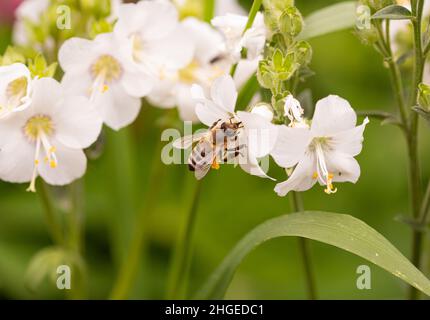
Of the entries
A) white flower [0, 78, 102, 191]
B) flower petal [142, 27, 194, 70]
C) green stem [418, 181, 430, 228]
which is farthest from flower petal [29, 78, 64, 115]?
green stem [418, 181, 430, 228]

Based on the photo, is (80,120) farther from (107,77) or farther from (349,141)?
(349,141)

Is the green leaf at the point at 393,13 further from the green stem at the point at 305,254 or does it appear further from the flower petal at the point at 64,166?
the flower petal at the point at 64,166

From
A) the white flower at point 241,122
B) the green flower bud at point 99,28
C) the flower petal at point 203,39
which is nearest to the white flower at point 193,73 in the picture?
the flower petal at point 203,39

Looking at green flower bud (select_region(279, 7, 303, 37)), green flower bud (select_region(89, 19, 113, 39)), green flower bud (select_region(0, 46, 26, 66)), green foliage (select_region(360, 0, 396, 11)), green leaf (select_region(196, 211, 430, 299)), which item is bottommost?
green leaf (select_region(196, 211, 430, 299))

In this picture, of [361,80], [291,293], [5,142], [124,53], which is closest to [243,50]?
[124,53]

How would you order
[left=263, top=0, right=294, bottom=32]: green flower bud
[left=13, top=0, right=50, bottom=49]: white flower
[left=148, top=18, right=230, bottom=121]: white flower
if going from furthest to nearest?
[left=13, top=0, right=50, bottom=49]: white flower → [left=148, top=18, right=230, bottom=121]: white flower → [left=263, top=0, right=294, bottom=32]: green flower bud

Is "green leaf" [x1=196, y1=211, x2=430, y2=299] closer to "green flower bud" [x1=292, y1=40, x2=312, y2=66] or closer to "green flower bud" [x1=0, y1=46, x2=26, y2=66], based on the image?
"green flower bud" [x1=292, y1=40, x2=312, y2=66]
